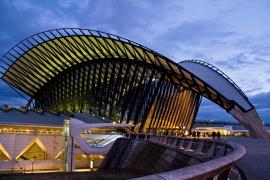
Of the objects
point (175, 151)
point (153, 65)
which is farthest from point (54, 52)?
point (175, 151)

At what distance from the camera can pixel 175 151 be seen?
56.5ft

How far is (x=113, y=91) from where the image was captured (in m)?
59.5

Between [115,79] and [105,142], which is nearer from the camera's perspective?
[105,142]

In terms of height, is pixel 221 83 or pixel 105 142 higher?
pixel 221 83

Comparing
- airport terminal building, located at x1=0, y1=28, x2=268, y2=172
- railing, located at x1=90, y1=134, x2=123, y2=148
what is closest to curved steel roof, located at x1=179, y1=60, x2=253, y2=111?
airport terminal building, located at x1=0, y1=28, x2=268, y2=172

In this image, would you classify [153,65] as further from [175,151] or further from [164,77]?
[175,151]

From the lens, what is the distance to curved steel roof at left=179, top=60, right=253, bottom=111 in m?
51.9

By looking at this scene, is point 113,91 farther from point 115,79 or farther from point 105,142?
point 105,142

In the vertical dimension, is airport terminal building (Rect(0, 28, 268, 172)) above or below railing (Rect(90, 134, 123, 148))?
above

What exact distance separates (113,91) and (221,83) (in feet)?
57.0

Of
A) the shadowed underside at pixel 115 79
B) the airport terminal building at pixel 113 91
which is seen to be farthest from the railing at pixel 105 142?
the shadowed underside at pixel 115 79

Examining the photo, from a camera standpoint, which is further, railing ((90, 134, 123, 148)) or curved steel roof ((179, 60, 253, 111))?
curved steel roof ((179, 60, 253, 111))

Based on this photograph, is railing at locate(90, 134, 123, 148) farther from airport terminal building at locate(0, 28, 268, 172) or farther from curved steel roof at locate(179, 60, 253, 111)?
curved steel roof at locate(179, 60, 253, 111)

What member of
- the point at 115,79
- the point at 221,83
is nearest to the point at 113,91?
the point at 115,79
